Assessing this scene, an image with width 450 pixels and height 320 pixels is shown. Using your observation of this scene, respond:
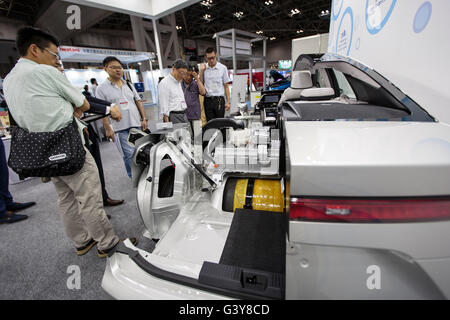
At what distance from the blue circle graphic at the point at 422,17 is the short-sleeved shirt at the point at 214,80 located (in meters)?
3.02

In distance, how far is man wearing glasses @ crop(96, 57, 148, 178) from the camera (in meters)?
2.59

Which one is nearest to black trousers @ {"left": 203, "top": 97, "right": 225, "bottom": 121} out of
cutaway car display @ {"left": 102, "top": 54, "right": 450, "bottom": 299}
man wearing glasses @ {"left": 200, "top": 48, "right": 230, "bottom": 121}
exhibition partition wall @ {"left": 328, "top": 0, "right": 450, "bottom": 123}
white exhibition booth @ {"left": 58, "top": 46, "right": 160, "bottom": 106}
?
man wearing glasses @ {"left": 200, "top": 48, "right": 230, "bottom": 121}

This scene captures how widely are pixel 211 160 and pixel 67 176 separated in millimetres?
1143

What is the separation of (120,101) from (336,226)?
2859 millimetres

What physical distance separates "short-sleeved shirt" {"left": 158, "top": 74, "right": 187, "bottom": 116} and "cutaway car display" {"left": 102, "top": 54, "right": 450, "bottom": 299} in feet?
6.25

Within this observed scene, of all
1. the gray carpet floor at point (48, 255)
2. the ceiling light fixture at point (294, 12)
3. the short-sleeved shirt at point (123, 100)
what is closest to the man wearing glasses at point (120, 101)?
the short-sleeved shirt at point (123, 100)

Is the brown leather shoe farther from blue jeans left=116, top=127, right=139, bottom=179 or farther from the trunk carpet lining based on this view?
the trunk carpet lining

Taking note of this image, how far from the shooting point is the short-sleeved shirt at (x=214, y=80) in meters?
4.04

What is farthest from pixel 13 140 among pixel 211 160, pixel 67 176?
pixel 211 160

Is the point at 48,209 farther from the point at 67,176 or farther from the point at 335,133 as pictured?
the point at 335,133

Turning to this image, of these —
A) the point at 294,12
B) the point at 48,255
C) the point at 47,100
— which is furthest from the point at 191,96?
the point at 294,12

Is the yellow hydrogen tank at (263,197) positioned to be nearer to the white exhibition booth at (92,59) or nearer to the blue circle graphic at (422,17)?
the blue circle graphic at (422,17)

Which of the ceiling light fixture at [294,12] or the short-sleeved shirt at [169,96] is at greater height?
the ceiling light fixture at [294,12]
